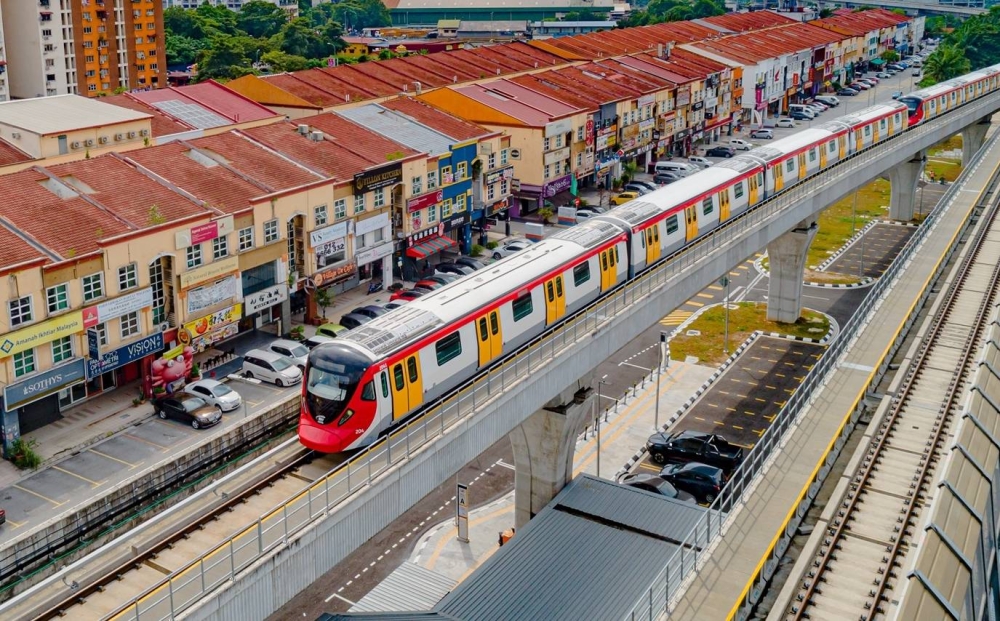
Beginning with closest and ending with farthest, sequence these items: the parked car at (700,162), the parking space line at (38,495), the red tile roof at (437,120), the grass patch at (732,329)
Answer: the parking space line at (38,495) → the grass patch at (732,329) → the red tile roof at (437,120) → the parked car at (700,162)

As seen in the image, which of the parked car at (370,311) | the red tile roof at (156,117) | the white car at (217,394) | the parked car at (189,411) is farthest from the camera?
the red tile roof at (156,117)

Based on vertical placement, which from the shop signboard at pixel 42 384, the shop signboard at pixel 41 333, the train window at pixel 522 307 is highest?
the train window at pixel 522 307

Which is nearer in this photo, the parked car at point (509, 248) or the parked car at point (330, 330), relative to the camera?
the parked car at point (330, 330)

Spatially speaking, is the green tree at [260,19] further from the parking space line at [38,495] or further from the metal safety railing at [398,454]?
the parking space line at [38,495]

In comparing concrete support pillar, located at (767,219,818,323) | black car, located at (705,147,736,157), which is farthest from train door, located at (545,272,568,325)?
black car, located at (705,147,736,157)

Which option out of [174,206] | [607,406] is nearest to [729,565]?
[607,406]

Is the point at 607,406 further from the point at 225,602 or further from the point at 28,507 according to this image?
the point at 225,602

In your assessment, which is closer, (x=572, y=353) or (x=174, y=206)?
(x=572, y=353)

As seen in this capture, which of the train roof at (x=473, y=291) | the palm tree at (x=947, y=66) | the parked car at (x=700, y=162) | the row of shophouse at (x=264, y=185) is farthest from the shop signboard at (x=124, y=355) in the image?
the palm tree at (x=947, y=66)

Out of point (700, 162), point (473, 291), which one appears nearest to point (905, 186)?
point (700, 162)
